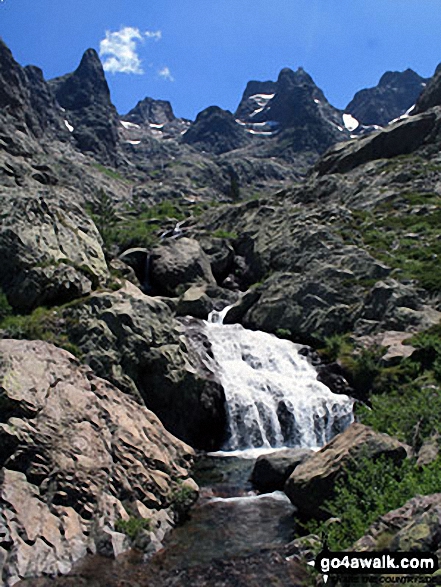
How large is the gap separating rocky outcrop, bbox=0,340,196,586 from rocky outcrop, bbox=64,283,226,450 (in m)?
2.50

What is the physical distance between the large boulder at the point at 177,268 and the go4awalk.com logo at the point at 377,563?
1693 inches

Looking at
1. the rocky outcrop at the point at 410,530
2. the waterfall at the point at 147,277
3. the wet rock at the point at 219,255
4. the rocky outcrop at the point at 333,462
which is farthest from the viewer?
the wet rock at the point at 219,255

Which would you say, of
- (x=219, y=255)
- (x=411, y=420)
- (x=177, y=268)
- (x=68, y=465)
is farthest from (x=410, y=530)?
(x=219, y=255)

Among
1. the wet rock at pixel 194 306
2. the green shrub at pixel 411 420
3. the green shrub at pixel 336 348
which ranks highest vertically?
the wet rock at pixel 194 306

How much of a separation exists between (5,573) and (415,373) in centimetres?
2762

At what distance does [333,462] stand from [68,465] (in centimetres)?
1060

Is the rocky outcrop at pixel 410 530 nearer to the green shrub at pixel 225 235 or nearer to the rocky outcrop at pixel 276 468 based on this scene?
the rocky outcrop at pixel 276 468

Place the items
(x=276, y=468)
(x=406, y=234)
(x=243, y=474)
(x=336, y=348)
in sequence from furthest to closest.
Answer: (x=406, y=234) → (x=336, y=348) → (x=243, y=474) → (x=276, y=468)

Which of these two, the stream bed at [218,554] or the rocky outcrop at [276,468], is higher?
the rocky outcrop at [276,468]

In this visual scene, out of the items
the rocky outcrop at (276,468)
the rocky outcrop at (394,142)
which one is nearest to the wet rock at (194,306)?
the rocky outcrop at (276,468)

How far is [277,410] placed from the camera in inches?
1227

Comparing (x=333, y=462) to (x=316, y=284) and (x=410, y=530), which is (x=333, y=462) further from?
(x=316, y=284)

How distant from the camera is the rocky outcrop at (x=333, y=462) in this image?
55.9 ft

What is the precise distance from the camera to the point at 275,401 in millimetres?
31797
